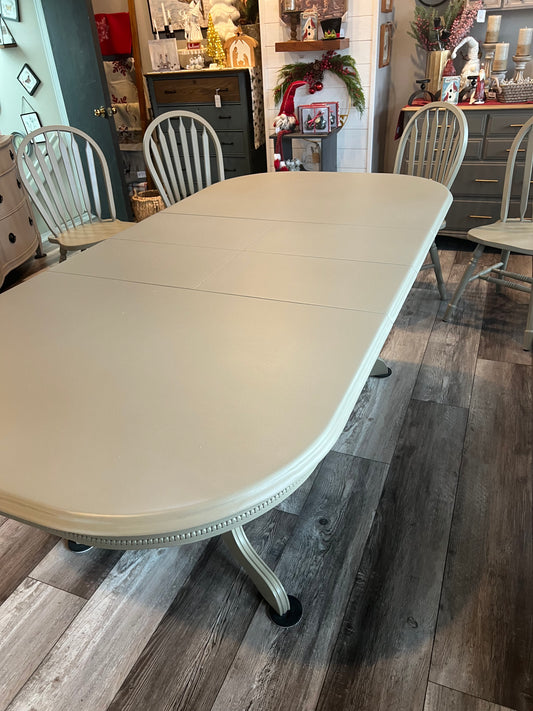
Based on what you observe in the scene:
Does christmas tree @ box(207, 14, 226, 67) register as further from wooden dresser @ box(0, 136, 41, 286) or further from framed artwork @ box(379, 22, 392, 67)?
wooden dresser @ box(0, 136, 41, 286)

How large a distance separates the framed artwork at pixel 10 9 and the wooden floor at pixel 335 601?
3374 millimetres

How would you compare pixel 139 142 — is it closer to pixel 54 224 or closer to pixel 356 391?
pixel 54 224

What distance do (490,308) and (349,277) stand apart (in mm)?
→ 1618

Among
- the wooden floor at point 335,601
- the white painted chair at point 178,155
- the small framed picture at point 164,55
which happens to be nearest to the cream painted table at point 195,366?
the wooden floor at point 335,601

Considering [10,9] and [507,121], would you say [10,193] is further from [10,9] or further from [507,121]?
[507,121]

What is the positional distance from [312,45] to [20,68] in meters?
2.03

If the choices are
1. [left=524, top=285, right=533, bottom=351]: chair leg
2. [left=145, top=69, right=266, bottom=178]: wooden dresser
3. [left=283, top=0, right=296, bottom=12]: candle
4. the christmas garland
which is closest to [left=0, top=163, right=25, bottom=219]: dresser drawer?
[left=145, top=69, right=266, bottom=178]: wooden dresser

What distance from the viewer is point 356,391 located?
94cm

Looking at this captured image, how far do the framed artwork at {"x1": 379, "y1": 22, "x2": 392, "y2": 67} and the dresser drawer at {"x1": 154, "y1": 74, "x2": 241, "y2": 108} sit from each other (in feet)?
3.33

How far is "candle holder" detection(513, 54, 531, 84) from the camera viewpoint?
299cm

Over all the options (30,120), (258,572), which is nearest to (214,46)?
(30,120)

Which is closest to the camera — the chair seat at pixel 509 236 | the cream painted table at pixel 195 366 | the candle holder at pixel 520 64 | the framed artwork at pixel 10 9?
the cream painted table at pixel 195 366

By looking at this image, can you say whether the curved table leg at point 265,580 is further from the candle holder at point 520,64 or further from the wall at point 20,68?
the wall at point 20,68

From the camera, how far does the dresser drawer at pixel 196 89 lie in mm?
3682
